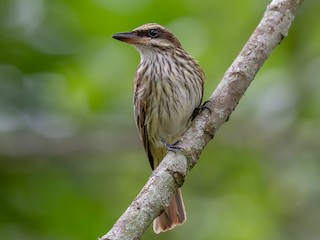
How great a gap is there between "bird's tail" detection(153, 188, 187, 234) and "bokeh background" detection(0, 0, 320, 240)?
460mm

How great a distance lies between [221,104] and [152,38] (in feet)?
4.50

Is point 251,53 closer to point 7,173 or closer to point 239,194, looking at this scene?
point 7,173

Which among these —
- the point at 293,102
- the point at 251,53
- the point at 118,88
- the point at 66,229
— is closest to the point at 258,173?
the point at 293,102

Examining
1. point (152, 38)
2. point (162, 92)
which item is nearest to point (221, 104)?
point (162, 92)

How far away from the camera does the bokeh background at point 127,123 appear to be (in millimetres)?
5602

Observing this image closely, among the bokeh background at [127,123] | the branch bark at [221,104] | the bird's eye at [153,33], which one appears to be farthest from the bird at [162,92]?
the branch bark at [221,104]

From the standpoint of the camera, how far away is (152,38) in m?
5.32

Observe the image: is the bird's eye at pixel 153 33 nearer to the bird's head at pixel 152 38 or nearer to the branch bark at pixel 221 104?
the bird's head at pixel 152 38

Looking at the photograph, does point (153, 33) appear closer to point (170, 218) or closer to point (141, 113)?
point (141, 113)

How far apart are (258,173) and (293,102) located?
0.64 meters

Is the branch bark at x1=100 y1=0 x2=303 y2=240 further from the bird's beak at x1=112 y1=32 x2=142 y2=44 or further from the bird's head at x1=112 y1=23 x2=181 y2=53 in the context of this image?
the bird's head at x1=112 y1=23 x2=181 y2=53

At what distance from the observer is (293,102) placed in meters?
5.84

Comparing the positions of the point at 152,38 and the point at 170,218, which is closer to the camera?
the point at 170,218

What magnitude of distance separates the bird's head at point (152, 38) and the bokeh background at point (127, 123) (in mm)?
360
